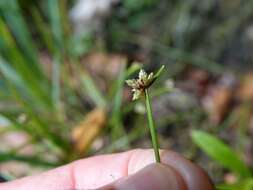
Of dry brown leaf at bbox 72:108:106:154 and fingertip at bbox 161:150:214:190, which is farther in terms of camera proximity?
dry brown leaf at bbox 72:108:106:154

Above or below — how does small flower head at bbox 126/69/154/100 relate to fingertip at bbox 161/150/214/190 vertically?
above

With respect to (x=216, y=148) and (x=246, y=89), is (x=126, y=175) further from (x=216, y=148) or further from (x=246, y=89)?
(x=246, y=89)

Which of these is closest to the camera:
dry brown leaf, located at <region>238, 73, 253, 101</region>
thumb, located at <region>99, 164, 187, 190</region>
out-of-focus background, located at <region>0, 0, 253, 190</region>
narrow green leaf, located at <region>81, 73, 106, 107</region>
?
thumb, located at <region>99, 164, 187, 190</region>

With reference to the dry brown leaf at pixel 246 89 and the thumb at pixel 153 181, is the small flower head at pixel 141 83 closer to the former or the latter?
the thumb at pixel 153 181

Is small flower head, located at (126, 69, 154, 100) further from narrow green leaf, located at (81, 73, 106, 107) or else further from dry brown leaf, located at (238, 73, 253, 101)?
dry brown leaf, located at (238, 73, 253, 101)

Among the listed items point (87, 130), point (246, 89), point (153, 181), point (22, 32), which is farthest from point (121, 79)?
point (153, 181)

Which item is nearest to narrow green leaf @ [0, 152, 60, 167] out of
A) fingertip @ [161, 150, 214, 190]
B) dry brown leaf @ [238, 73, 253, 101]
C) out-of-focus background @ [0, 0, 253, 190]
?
out-of-focus background @ [0, 0, 253, 190]

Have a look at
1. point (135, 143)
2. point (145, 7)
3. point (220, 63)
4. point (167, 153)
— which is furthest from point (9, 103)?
point (167, 153)

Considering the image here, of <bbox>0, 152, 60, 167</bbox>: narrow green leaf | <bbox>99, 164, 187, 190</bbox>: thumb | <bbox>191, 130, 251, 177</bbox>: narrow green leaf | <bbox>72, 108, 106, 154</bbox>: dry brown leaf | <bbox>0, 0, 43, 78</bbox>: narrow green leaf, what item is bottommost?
<bbox>99, 164, 187, 190</bbox>: thumb

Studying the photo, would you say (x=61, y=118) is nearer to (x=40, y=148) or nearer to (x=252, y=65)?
(x=40, y=148)
